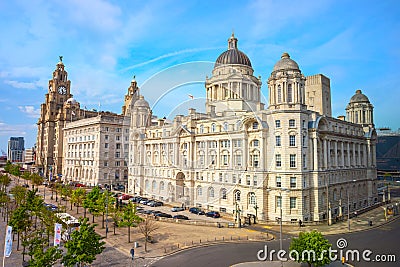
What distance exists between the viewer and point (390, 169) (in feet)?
509

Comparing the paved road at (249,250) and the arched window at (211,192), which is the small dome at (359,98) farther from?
the arched window at (211,192)

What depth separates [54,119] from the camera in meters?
152

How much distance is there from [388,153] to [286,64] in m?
137

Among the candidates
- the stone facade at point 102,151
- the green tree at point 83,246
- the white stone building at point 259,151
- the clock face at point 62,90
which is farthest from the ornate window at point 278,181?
the clock face at point 62,90

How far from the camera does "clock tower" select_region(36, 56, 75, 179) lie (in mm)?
145500

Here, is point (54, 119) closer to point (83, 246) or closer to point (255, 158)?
point (255, 158)

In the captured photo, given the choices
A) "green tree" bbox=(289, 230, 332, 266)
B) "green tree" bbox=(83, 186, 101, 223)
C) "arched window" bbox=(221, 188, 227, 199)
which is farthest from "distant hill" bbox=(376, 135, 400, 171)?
"green tree" bbox=(83, 186, 101, 223)

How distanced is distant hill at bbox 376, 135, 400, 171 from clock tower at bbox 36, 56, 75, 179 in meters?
170

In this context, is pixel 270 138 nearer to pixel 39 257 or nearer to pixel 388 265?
pixel 388 265

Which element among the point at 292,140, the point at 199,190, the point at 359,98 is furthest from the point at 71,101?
the point at 359,98

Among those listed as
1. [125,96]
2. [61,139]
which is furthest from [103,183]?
[125,96]

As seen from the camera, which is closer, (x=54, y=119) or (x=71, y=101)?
(x=71, y=101)

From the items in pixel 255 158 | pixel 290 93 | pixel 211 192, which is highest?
pixel 290 93

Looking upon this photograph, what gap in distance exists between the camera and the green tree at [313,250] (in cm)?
2802
